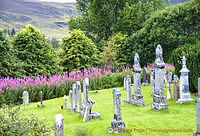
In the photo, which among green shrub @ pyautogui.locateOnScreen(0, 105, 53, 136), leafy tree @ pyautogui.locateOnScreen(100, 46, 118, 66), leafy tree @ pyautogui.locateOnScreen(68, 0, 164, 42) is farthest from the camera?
leafy tree @ pyautogui.locateOnScreen(68, 0, 164, 42)

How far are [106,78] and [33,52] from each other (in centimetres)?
759

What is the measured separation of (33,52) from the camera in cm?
1961

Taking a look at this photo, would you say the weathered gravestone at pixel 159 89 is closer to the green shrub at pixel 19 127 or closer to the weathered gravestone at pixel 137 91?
the weathered gravestone at pixel 137 91

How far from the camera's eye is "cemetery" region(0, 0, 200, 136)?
21.7 ft

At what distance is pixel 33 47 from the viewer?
19.5 m

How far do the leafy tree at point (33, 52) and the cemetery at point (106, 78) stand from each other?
9cm

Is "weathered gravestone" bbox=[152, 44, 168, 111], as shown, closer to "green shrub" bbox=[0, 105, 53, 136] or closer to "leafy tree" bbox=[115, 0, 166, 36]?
"green shrub" bbox=[0, 105, 53, 136]

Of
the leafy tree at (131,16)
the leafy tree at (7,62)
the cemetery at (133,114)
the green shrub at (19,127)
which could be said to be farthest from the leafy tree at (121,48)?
the green shrub at (19,127)

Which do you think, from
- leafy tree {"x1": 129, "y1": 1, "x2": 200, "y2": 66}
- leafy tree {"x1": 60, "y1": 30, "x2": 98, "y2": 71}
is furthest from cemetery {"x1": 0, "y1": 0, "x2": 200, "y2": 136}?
leafy tree {"x1": 129, "y1": 1, "x2": 200, "y2": 66}

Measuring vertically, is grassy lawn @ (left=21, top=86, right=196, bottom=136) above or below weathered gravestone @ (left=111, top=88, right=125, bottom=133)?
below

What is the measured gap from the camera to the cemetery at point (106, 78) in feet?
21.7

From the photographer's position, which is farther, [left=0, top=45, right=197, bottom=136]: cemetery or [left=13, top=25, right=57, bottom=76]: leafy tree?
[left=13, top=25, right=57, bottom=76]: leafy tree

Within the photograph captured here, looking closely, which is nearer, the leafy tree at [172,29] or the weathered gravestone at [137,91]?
the weathered gravestone at [137,91]

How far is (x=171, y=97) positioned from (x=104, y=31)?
25959mm
